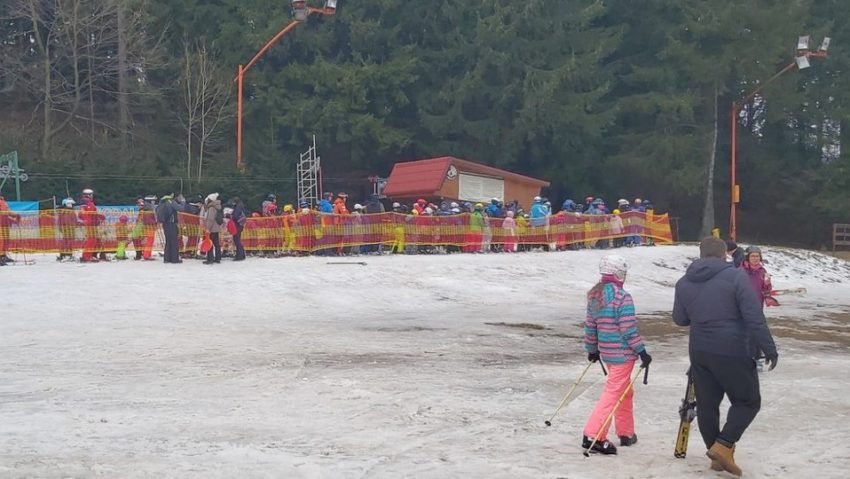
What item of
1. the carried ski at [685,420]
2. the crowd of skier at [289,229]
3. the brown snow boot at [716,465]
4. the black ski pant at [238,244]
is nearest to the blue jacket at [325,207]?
the crowd of skier at [289,229]

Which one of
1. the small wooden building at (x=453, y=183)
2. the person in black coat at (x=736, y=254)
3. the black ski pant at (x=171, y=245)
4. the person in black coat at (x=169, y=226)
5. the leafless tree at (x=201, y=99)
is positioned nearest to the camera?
the person in black coat at (x=736, y=254)

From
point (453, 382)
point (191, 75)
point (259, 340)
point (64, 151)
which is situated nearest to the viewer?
point (453, 382)

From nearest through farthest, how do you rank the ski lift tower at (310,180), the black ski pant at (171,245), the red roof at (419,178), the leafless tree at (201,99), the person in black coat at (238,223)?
the black ski pant at (171,245)
the person in black coat at (238,223)
the red roof at (419,178)
the ski lift tower at (310,180)
the leafless tree at (201,99)

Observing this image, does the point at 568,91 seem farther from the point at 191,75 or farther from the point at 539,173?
the point at 191,75

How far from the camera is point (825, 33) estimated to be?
48531mm

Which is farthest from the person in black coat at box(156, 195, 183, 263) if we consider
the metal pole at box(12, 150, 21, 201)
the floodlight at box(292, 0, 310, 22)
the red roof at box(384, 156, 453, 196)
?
the metal pole at box(12, 150, 21, 201)

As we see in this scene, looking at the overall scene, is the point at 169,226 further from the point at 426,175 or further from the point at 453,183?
the point at 453,183

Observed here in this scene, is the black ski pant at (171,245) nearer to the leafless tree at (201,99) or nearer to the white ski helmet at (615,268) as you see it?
the white ski helmet at (615,268)

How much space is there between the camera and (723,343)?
6.76 metres

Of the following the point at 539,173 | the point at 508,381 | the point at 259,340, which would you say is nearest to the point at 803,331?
the point at 508,381

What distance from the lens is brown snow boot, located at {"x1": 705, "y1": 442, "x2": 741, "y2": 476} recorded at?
6.85m

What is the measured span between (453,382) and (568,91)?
121 feet

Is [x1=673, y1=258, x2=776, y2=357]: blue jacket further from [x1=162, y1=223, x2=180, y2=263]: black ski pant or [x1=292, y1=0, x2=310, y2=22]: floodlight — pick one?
[x1=292, y1=0, x2=310, y2=22]: floodlight

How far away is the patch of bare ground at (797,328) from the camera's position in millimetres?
15023
